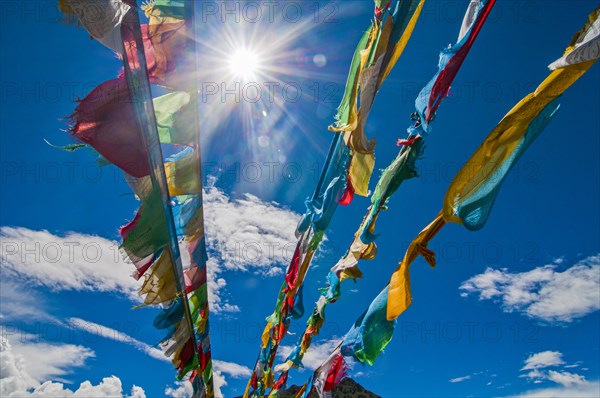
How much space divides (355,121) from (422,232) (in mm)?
814

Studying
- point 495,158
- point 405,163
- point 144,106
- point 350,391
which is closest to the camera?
point 495,158

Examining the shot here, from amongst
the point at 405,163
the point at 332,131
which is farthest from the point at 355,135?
the point at 405,163

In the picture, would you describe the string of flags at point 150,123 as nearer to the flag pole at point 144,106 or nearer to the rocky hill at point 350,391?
the flag pole at point 144,106

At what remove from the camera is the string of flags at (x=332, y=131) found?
1.74 metres

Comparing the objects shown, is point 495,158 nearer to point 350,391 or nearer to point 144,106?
point 144,106

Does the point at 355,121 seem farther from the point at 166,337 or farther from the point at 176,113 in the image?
the point at 166,337

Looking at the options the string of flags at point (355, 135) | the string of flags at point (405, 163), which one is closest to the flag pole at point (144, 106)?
the string of flags at point (355, 135)

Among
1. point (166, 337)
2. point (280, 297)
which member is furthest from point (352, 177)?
point (166, 337)

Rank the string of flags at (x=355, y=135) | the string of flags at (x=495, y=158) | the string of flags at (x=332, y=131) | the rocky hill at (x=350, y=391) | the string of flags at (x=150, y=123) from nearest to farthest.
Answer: the string of flags at (x=495, y=158), the string of flags at (x=332, y=131), the string of flags at (x=150, y=123), the string of flags at (x=355, y=135), the rocky hill at (x=350, y=391)

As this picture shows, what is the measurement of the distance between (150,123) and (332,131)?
3.98ft

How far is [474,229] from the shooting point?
6.04ft

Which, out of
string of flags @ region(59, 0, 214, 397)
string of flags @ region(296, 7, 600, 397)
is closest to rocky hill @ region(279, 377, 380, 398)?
string of flags @ region(59, 0, 214, 397)

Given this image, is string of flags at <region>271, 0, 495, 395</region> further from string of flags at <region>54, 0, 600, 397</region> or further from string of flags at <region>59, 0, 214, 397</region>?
string of flags at <region>59, 0, 214, 397</region>

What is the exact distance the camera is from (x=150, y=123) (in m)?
2.17
